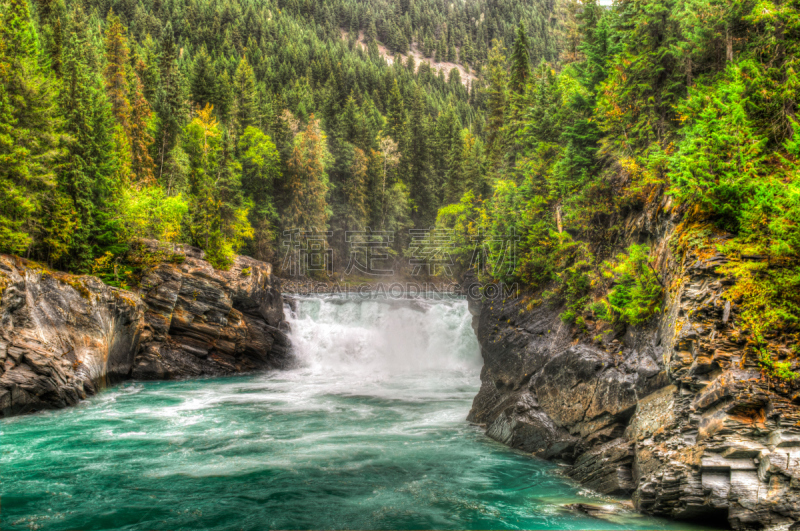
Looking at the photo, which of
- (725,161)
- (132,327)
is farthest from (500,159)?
(132,327)

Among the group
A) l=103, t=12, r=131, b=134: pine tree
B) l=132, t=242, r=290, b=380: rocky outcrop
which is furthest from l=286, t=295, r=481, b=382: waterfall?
l=103, t=12, r=131, b=134: pine tree

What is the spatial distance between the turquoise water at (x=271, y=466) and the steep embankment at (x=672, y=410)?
28.0 inches

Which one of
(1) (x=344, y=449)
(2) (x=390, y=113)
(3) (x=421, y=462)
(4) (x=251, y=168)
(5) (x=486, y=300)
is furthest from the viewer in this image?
(2) (x=390, y=113)

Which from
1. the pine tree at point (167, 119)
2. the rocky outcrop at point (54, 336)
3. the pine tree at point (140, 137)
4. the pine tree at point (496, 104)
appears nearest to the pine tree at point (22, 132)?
the rocky outcrop at point (54, 336)

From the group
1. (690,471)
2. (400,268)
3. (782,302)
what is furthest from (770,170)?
(400,268)

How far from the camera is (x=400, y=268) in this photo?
2015 inches

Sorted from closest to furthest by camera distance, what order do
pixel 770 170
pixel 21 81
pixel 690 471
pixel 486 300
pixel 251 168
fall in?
1. pixel 690 471
2. pixel 770 170
3. pixel 21 81
4. pixel 486 300
5. pixel 251 168

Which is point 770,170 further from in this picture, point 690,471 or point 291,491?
point 291,491

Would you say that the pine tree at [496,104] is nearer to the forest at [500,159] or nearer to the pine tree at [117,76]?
the forest at [500,159]

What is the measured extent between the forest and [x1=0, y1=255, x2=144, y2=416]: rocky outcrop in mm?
2030

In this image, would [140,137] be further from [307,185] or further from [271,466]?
[271,466]

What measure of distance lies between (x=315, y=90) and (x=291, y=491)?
60.0 metres

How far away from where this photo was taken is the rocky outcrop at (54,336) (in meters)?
14.2

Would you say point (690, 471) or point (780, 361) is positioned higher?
point (780, 361)
